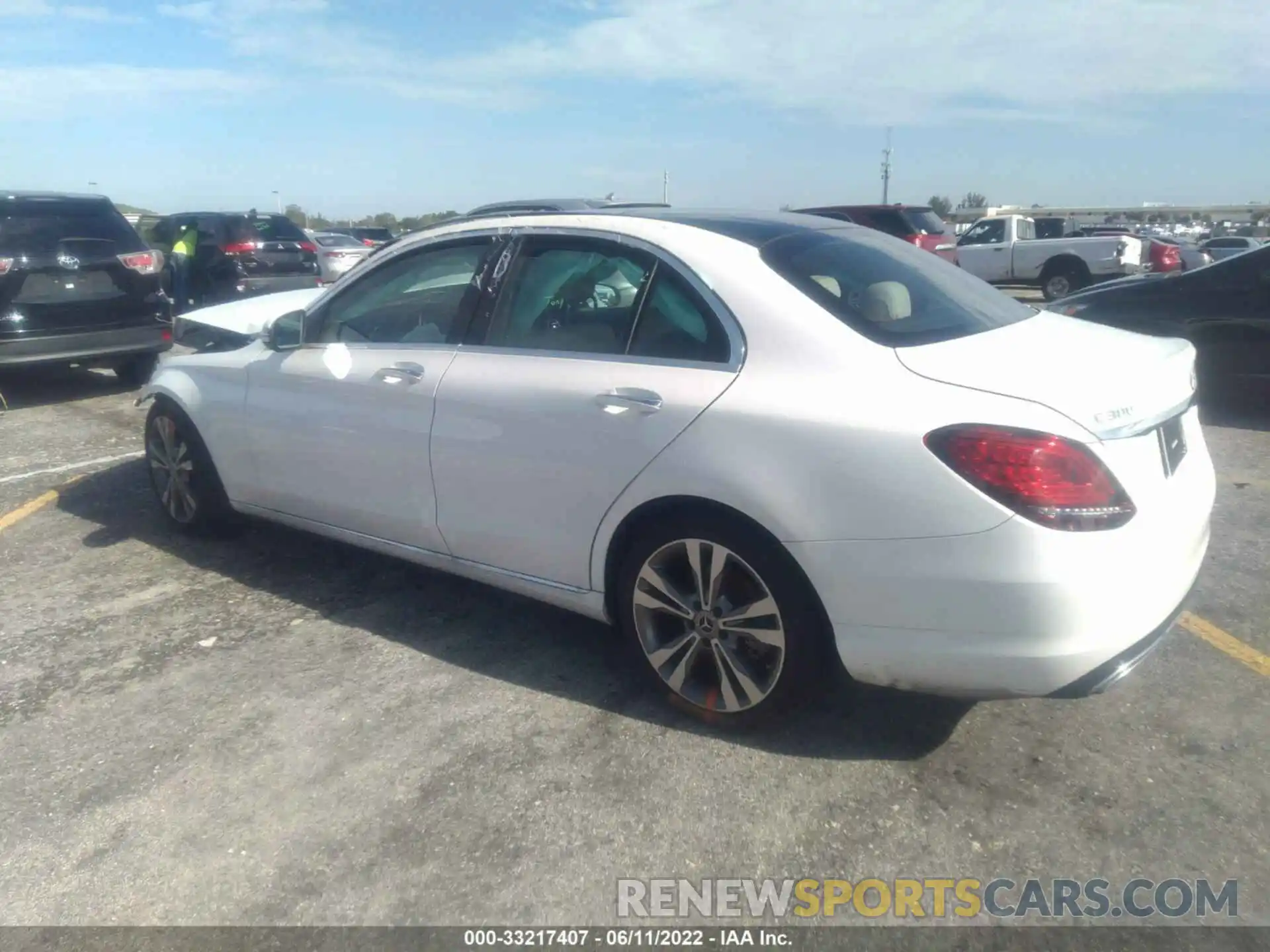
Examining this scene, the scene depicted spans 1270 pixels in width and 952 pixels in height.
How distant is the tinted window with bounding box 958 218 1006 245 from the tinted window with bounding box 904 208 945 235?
244cm

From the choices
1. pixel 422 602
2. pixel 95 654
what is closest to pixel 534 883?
pixel 422 602

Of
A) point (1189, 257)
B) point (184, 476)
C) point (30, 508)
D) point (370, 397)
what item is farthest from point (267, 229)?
point (1189, 257)

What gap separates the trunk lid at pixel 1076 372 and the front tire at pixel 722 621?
28.9 inches

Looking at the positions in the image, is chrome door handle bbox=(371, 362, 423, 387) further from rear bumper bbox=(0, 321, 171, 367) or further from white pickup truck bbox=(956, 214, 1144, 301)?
white pickup truck bbox=(956, 214, 1144, 301)

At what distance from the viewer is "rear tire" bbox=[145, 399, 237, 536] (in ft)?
16.7

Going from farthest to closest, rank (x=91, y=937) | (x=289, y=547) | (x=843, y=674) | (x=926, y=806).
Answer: (x=289, y=547) < (x=843, y=674) < (x=926, y=806) < (x=91, y=937)

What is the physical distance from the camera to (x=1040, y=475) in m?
2.73

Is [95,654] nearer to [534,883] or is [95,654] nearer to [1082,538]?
[534,883]

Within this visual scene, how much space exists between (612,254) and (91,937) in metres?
2.52

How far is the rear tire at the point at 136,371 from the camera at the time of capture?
997cm

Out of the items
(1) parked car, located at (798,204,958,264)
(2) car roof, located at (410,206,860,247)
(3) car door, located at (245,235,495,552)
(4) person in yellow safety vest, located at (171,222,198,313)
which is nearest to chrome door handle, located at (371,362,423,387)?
(3) car door, located at (245,235,495,552)

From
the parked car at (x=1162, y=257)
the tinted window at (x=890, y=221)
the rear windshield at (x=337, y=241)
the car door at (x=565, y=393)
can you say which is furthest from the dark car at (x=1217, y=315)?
the rear windshield at (x=337, y=241)

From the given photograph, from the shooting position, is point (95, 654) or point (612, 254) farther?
Answer: point (95, 654)

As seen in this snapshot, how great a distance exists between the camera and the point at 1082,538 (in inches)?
107
